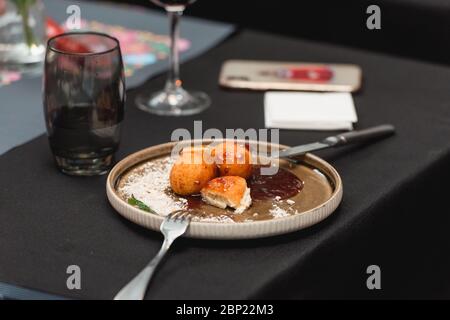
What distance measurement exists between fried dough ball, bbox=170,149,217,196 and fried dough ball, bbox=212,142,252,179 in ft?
0.04

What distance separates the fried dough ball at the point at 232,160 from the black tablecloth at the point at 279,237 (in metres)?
0.11

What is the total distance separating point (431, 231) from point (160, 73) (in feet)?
1.75

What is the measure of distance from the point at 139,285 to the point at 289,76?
732 millimetres

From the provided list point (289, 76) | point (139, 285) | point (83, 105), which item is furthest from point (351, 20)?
point (139, 285)

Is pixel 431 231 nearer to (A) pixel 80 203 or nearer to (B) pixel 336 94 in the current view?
(B) pixel 336 94

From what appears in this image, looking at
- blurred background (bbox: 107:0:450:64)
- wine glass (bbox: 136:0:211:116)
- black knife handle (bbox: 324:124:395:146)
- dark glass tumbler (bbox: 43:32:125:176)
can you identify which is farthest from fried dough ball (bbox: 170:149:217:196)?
blurred background (bbox: 107:0:450:64)

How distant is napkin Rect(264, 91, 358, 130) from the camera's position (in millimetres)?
1266

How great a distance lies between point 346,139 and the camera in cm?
116

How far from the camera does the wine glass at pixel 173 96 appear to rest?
1.32 m

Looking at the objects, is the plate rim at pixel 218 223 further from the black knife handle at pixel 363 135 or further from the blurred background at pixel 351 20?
the blurred background at pixel 351 20

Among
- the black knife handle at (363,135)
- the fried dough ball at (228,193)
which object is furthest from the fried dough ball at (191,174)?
the black knife handle at (363,135)

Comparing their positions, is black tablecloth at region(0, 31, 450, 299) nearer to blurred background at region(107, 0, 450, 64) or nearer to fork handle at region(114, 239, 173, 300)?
fork handle at region(114, 239, 173, 300)

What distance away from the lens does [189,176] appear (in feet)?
3.13
